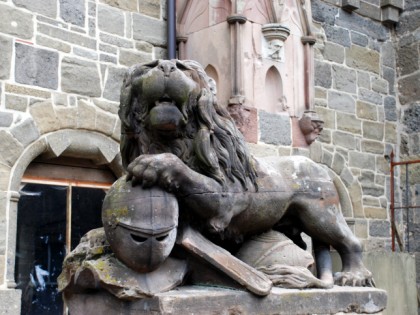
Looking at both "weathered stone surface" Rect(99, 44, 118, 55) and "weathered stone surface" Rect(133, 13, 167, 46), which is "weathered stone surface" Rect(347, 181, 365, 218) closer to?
"weathered stone surface" Rect(133, 13, 167, 46)

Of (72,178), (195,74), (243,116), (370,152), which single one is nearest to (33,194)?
(72,178)

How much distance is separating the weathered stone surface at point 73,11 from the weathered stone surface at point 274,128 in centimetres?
199

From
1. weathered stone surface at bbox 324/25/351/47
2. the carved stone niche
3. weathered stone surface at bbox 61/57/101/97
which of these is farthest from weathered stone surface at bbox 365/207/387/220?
weathered stone surface at bbox 61/57/101/97

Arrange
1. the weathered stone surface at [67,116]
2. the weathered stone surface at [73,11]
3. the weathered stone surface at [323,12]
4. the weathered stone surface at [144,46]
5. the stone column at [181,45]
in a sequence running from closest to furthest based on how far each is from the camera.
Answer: the weathered stone surface at [67,116]
the weathered stone surface at [73,11]
the stone column at [181,45]
the weathered stone surface at [144,46]
the weathered stone surface at [323,12]

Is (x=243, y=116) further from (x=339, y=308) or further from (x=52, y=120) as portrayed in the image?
(x=339, y=308)

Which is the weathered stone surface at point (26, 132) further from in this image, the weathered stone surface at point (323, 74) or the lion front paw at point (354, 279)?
the weathered stone surface at point (323, 74)

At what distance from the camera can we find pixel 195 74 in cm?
253

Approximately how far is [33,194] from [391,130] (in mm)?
5205

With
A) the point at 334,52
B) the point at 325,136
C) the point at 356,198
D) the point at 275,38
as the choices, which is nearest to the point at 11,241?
the point at 275,38

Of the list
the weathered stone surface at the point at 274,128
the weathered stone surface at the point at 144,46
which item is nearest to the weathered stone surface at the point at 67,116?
the weathered stone surface at the point at 144,46

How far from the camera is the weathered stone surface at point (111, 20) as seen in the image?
648 centimetres

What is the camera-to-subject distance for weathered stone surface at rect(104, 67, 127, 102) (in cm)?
645

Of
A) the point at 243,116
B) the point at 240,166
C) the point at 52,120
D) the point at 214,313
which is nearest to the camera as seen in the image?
the point at 214,313

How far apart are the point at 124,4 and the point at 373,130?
3.98 metres
